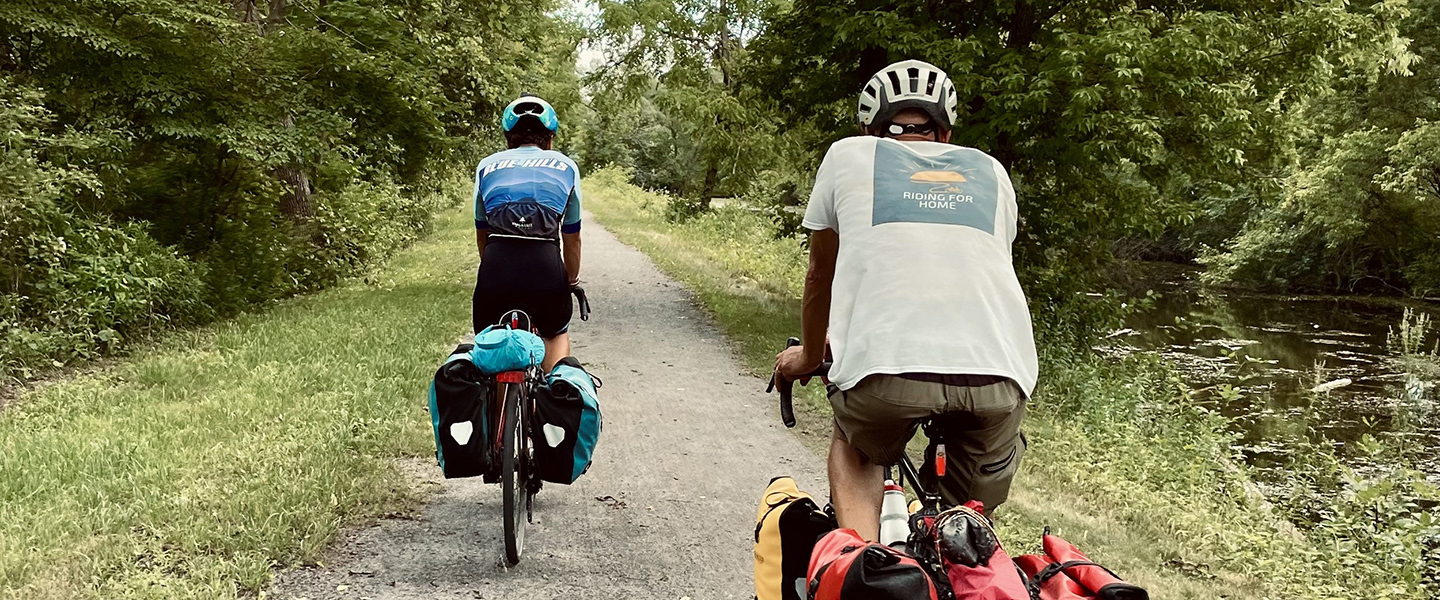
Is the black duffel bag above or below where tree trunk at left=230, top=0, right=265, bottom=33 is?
below

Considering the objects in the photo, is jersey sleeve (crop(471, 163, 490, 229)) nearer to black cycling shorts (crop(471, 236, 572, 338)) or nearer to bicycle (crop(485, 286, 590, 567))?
black cycling shorts (crop(471, 236, 572, 338))

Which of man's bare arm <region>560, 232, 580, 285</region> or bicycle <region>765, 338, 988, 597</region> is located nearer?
bicycle <region>765, 338, 988, 597</region>

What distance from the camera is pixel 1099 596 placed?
2.29 m

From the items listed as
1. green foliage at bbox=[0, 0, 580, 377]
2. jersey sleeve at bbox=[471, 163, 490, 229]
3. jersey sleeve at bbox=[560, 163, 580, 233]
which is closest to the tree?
green foliage at bbox=[0, 0, 580, 377]

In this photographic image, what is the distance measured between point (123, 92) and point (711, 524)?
26.1ft

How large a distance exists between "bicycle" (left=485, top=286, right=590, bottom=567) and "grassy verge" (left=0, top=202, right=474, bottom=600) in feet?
2.89

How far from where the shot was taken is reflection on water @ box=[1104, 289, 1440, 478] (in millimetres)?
11531

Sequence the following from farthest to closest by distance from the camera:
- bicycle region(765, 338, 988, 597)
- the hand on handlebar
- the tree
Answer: the tree → the hand on handlebar → bicycle region(765, 338, 988, 597)

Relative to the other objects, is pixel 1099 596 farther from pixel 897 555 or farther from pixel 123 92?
pixel 123 92

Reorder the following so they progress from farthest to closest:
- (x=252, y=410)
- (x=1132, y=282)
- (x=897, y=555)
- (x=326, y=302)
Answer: (x=1132, y=282) < (x=326, y=302) < (x=252, y=410) < (x=897, y=555)

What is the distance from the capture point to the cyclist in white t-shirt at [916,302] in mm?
2586

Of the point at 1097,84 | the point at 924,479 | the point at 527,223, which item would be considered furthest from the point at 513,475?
the point at 1097,84

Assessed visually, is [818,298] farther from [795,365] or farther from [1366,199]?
[1366,199]

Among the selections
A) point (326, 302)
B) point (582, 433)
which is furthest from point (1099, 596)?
point (326, 302)
